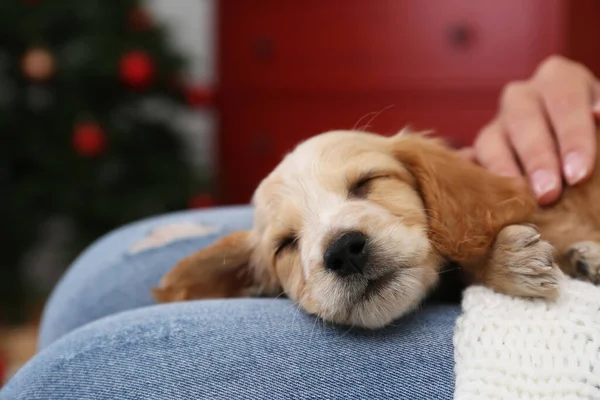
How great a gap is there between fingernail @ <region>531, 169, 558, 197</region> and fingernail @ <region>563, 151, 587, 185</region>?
1.3 inches

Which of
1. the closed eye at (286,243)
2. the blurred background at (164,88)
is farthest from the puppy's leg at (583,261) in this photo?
the blurred background at (164,88)

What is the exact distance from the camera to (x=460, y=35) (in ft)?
11.1

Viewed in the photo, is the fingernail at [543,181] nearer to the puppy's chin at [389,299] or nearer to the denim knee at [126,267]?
the puppy's chin at [389,299]

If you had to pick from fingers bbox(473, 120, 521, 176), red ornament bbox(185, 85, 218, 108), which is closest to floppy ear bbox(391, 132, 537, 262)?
fingers bbox(473, 120, 521, 176)

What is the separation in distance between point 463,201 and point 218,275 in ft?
2.20

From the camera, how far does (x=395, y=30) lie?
3613mm

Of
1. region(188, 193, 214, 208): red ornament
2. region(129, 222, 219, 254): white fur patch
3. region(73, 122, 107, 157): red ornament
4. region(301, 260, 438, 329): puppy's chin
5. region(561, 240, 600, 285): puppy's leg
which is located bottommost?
region(188, 193, 214, 208): red ornament

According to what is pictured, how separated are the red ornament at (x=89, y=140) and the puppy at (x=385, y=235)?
2164mm

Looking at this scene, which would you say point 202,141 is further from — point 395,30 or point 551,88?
point 551,88

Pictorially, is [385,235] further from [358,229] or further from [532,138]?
[532,138]

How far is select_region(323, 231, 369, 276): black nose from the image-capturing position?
1.19 meters

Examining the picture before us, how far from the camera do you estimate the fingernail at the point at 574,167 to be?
4.53 feet

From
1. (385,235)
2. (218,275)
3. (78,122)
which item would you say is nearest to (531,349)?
(385,235)

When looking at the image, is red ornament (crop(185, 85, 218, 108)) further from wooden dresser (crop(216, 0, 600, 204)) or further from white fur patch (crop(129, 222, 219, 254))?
white fur patch (crop(129, 222, 219, 254))
